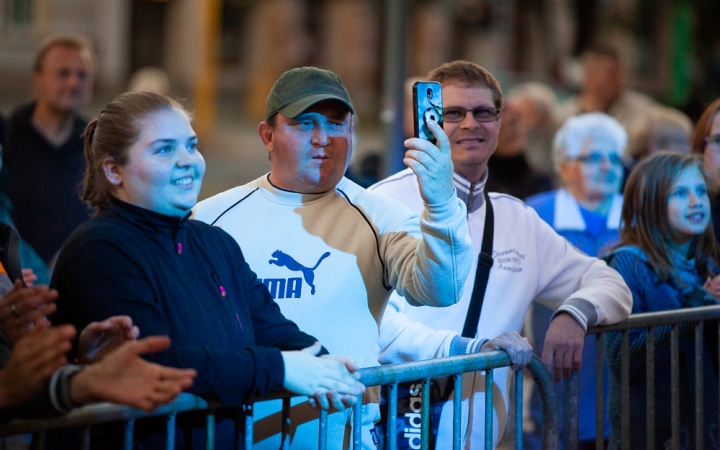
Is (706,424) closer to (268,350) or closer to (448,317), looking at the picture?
(448,317)

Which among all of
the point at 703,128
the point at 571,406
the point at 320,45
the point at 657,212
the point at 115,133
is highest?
the point at 320,45

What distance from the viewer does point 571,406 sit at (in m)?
3.78

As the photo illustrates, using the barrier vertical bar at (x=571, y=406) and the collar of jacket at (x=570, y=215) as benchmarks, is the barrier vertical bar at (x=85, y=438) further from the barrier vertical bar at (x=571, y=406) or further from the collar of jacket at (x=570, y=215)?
the collar of jacket at (x=570, y=215)

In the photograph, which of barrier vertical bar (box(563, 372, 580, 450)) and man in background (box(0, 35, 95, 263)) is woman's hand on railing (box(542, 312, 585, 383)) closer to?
barrier vertical bar (box(563, 372, 580, 450))

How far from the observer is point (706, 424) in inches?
167

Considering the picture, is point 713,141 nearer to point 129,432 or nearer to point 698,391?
point 698,391

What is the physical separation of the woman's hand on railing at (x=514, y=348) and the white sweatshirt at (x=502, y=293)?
0.14 m

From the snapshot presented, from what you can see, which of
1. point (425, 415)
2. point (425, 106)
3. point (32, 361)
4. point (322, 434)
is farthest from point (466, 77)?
point (32, 361)

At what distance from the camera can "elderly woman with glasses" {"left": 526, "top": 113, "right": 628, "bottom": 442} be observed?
18.6 feet

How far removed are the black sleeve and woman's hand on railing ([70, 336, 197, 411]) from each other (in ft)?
0.63

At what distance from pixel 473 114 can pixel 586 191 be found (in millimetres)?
2020

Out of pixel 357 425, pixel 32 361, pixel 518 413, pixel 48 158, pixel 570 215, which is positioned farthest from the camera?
pixel 48 158

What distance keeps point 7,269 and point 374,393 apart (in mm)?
1295

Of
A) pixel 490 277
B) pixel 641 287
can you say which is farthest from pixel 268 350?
pixel 641 287
